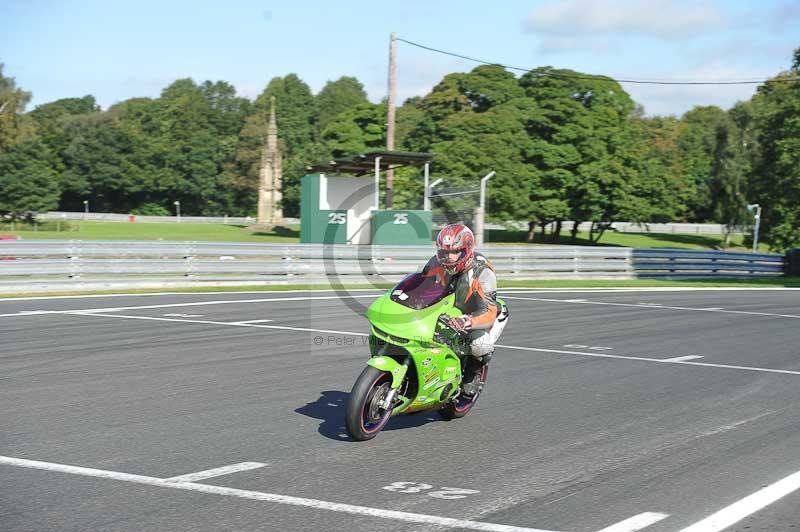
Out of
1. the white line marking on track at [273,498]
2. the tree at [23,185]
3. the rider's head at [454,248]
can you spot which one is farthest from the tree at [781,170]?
the tree at [23,185]

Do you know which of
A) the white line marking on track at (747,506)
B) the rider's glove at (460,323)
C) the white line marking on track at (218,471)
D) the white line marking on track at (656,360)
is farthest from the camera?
the white line marking on track at (656,360)

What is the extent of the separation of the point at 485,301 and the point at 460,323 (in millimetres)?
512

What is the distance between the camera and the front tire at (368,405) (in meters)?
6.80

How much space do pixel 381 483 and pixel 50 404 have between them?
3.80 m

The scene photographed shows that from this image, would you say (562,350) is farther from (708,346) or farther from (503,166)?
(503,166)

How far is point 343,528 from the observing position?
4918mm

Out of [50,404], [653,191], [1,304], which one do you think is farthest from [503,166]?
[50,404]

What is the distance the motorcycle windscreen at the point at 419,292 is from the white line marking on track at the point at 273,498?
87.0 inches

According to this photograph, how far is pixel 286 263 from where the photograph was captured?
2394 cm

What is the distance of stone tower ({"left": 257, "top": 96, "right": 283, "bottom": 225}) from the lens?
8488 cm

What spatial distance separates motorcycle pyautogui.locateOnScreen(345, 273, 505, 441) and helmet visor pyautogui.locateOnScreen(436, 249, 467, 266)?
26 centimetres

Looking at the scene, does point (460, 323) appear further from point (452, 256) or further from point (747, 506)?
point (747, 506)

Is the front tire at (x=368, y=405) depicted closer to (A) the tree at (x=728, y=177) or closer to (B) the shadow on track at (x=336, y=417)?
(B) the shadow on track at (x=336, y=417)

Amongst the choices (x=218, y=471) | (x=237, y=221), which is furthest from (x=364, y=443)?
(x=237, y=221)
